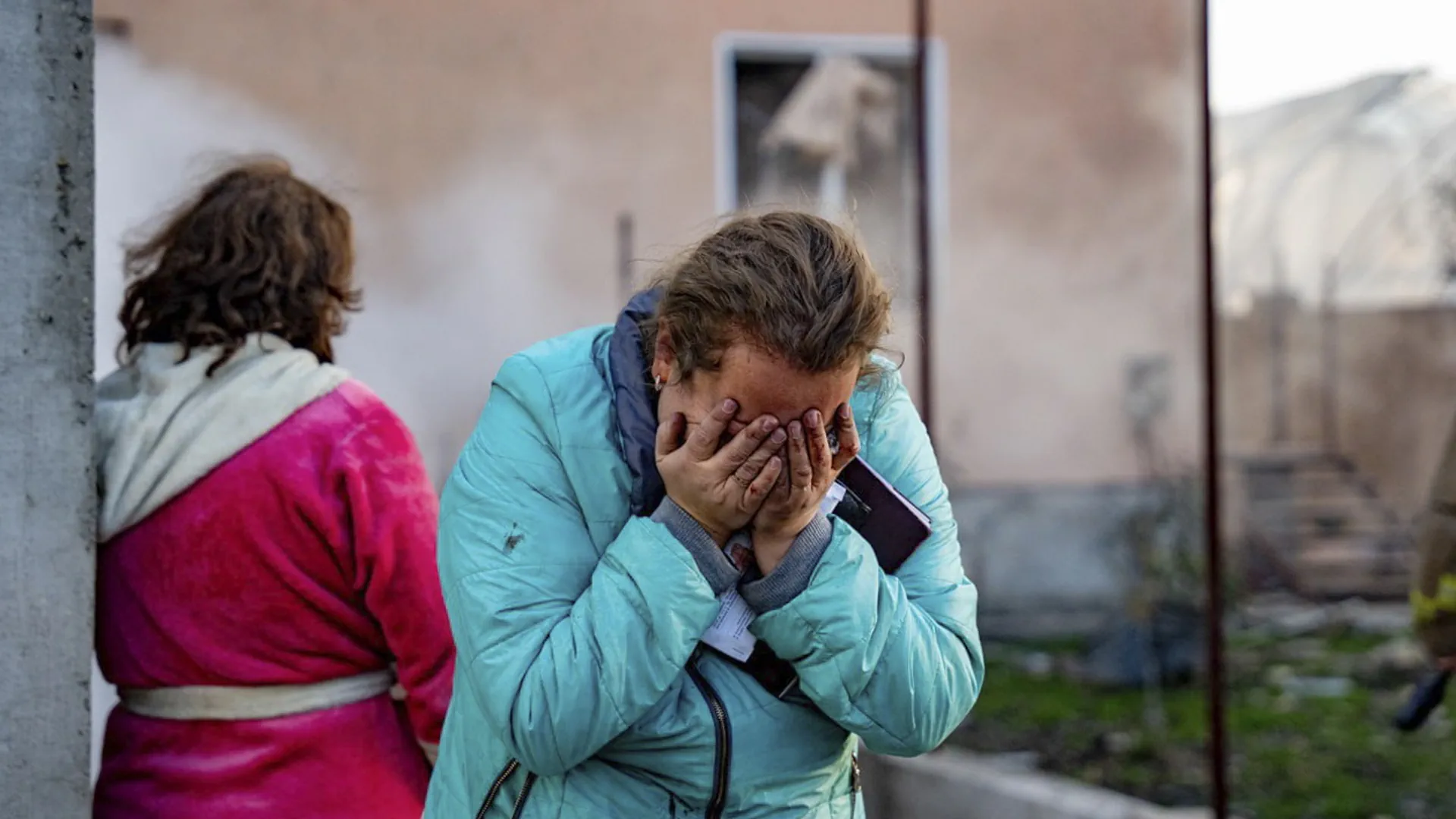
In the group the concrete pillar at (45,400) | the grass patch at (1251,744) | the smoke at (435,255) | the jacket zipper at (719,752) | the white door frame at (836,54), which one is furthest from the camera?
the white door frame at (836,54)

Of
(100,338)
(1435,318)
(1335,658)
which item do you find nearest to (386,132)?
(100,338)

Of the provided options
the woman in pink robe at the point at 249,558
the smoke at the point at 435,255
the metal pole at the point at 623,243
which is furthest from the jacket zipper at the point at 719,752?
the metal pole at the point at 623,243

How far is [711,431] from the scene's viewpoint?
1731mm

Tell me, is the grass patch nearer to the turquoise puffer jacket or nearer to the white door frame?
the white door frame

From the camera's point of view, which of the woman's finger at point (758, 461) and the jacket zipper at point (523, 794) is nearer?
the woman's finger at point (758, 461)

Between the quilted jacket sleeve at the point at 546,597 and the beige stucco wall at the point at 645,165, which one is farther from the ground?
the beige stucco wall at the point at 645,165

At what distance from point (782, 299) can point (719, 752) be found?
1.82 feet

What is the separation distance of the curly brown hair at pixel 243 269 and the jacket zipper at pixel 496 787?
98 centimetres

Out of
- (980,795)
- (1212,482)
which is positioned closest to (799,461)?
(1212,482)

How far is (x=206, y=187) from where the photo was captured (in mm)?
2656

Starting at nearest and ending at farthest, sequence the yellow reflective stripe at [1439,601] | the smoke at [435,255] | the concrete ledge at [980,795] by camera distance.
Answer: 1. the yellow reflective stripe at [1439,601]
2. the concrete ledge at [980,795]
3. the smoke at [435,255]

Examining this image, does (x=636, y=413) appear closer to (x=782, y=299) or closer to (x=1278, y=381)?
(x=782, y=299)

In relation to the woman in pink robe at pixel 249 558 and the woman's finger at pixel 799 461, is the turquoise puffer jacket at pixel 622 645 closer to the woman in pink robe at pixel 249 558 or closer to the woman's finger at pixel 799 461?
the woman's finger at pixel 799 461

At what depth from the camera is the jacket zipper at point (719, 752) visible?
182 centimetres
